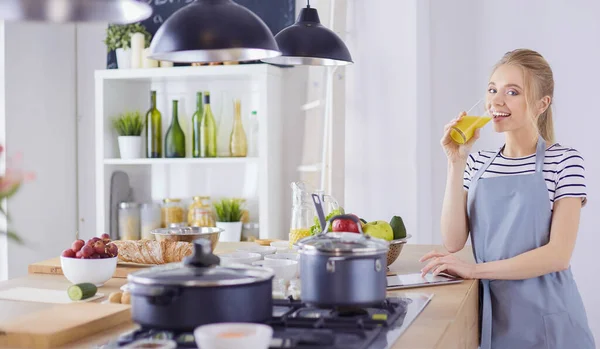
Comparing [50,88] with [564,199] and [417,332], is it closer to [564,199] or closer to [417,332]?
[564,199]

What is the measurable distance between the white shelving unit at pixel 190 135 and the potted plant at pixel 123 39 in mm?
102

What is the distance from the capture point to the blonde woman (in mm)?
2258

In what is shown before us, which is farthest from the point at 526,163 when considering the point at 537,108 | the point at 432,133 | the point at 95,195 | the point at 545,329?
the point at 95,195

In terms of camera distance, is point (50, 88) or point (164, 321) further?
point (50, 88)

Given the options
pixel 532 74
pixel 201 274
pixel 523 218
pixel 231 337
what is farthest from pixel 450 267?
pixel 231 337

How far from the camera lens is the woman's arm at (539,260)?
2229mm

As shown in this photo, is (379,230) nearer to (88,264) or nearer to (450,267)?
(450,267)

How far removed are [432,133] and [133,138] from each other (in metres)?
1.75

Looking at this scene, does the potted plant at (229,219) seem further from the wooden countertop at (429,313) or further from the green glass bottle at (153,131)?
the wooden countertop at (429,313)

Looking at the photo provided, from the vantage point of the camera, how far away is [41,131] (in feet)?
15.2

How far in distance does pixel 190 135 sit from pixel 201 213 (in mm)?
550

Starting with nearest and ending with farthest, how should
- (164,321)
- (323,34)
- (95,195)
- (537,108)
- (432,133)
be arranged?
(164,321) < (537,108) < (323,34) < (432,133) < (95,195)

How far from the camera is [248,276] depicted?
1.35m

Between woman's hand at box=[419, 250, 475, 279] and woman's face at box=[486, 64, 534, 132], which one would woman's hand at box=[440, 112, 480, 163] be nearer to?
woman's face at box=[486, 64, 534, 132]
